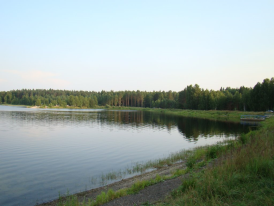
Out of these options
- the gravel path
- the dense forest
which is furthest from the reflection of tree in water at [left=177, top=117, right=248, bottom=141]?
the dense forest

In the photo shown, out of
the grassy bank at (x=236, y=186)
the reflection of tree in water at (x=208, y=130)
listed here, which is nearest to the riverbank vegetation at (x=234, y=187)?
the grassy bank at (x=236, y=186)

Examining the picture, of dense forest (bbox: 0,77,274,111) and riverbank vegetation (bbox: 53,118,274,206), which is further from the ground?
dense forest (bbox: 0,77,274,111)

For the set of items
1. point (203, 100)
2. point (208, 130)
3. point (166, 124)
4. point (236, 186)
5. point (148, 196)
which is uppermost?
point (203, 100)

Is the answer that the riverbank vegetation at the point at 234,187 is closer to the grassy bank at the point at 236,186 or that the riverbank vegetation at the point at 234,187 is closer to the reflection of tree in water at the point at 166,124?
the grassy bank at the point at 236,186

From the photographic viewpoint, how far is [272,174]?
757cm

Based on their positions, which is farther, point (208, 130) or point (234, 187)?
point (208, 130)

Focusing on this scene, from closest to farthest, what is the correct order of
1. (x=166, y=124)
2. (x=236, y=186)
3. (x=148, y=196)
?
(x=236, y=186) → (x=148, y=196) → (x=166, y=124)

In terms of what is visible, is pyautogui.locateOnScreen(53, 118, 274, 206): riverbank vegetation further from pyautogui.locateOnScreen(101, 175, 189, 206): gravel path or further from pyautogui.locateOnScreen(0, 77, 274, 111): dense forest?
pyautogui.locateOnScreen(0, 77, 274, 111): dense forest

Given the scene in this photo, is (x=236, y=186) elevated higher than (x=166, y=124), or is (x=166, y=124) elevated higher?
(x=236, y=186)

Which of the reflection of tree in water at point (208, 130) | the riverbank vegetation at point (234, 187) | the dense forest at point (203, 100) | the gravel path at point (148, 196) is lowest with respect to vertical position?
the reflection of tree in water at point (208, 130)

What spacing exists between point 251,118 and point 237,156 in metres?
60.5

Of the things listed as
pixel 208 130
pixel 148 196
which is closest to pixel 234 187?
pixel 148 196

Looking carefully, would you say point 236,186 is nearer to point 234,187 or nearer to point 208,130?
point 234,187

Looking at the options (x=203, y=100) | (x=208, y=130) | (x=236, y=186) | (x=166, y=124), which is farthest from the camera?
(x=203, y=100)
